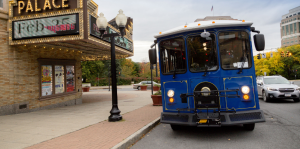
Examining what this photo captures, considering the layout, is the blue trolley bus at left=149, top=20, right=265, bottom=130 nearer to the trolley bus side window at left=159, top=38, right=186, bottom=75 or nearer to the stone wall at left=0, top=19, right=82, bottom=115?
the trolley bus side window at left=159, top=38, right=186, bottom=75

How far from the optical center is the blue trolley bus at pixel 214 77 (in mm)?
4934

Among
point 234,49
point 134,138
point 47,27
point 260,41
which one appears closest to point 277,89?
point 260,41

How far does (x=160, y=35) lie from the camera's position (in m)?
5.82

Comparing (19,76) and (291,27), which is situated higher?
(291,27)

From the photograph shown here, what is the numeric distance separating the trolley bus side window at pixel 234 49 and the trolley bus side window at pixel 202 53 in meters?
0.20

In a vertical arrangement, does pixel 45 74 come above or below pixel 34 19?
below

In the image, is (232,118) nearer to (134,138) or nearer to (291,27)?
(134,138)

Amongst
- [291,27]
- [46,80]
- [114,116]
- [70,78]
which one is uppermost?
[291,27]

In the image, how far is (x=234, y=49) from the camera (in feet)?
17.0

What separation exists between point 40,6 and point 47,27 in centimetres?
109

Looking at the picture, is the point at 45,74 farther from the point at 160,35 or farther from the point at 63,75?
the point at 160,35

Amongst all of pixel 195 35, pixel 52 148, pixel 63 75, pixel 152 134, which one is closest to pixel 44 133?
pixel 52 148

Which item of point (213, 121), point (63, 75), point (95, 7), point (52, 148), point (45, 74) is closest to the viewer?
point (52, 148)

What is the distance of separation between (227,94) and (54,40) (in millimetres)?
6882
